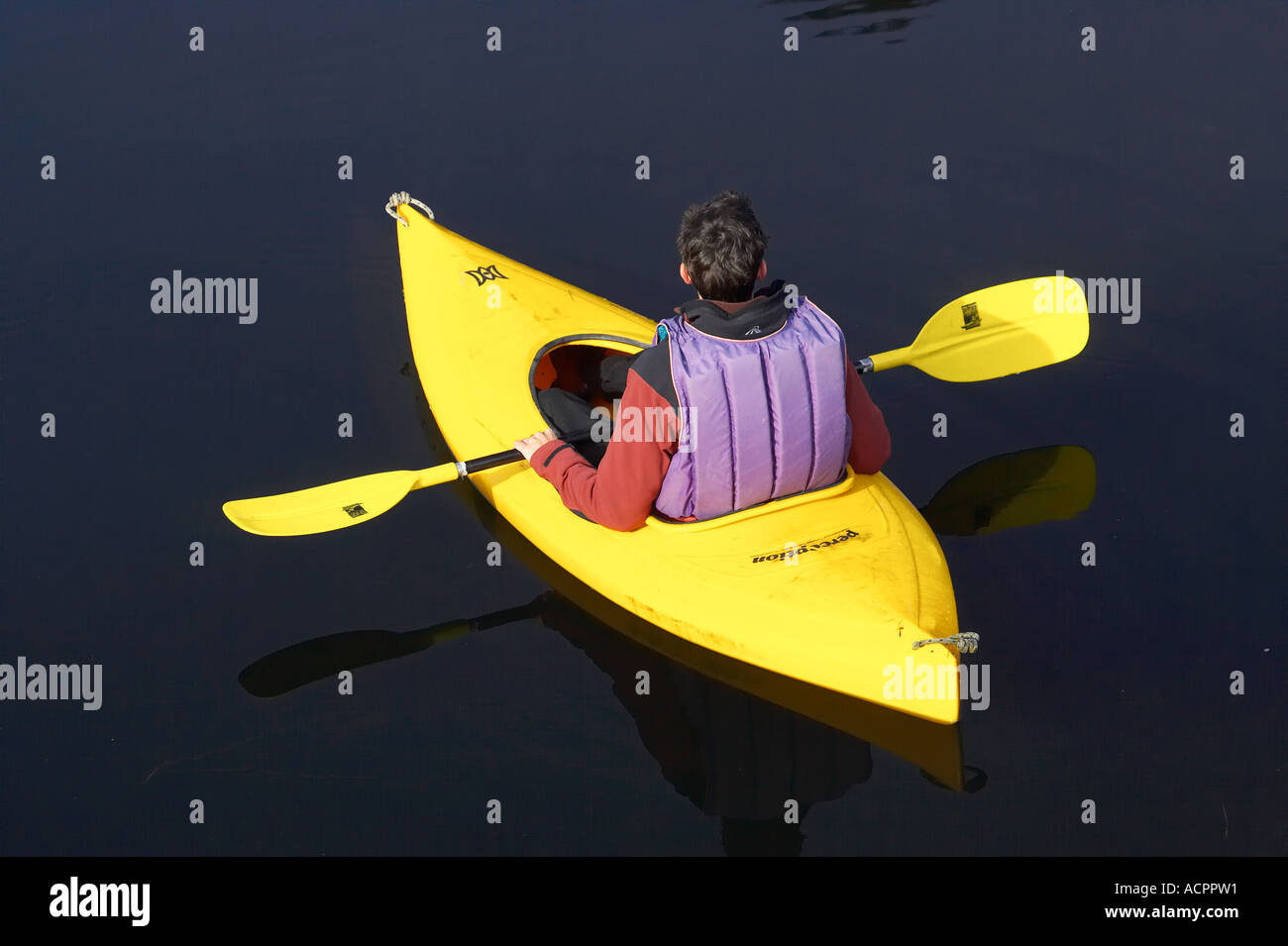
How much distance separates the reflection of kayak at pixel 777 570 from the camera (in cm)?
399

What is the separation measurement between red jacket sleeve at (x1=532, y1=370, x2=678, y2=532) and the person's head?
1.23 feet

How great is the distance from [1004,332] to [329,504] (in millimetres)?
2618

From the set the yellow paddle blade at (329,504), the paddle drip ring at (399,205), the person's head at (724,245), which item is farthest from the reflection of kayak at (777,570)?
the paddle drip ring at (399,205)

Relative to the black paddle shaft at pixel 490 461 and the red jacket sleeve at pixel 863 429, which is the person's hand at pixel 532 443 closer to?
the black paddle shaft at pixel 490 461

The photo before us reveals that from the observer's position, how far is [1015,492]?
5070mm

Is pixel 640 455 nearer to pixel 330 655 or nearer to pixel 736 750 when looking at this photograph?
pixel 736 750

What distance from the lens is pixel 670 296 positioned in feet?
20.0

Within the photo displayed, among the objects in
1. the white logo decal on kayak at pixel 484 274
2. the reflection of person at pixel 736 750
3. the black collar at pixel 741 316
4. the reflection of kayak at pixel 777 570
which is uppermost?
the white logo decal on kayak at pixel 484 274

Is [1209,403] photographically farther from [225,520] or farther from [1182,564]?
[225,520]

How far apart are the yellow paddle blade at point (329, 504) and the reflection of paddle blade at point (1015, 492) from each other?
1839 millimetres

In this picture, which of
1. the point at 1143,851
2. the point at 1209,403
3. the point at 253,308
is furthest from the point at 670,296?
the point at 1143,851
